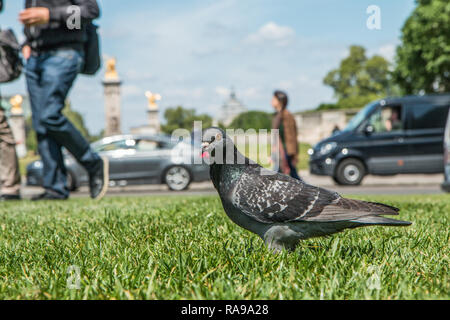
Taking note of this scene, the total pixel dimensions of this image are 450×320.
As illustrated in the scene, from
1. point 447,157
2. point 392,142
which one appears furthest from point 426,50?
point 447,157

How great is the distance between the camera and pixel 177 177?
13.1 metres

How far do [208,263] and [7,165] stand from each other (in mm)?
4694

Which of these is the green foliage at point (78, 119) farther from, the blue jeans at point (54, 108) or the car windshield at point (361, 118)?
the blue jeans at point (54, 108)

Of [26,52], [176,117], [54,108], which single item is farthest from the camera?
[176,117]

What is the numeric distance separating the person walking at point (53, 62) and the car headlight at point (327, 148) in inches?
336

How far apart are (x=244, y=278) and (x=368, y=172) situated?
11.5 meters

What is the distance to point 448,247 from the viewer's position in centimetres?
290

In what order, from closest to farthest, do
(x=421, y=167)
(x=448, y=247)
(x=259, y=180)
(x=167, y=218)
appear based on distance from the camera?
(x=259, y=180)
(x=448, y=247)
(x=167, y=218)
(x=421, y=167)

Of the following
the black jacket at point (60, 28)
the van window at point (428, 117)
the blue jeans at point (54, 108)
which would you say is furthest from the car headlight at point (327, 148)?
the black jacket at point (60, 28)

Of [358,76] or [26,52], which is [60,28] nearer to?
[26,52]

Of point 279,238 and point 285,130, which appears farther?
point 285,130

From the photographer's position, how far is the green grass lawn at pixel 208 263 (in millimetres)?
1966
